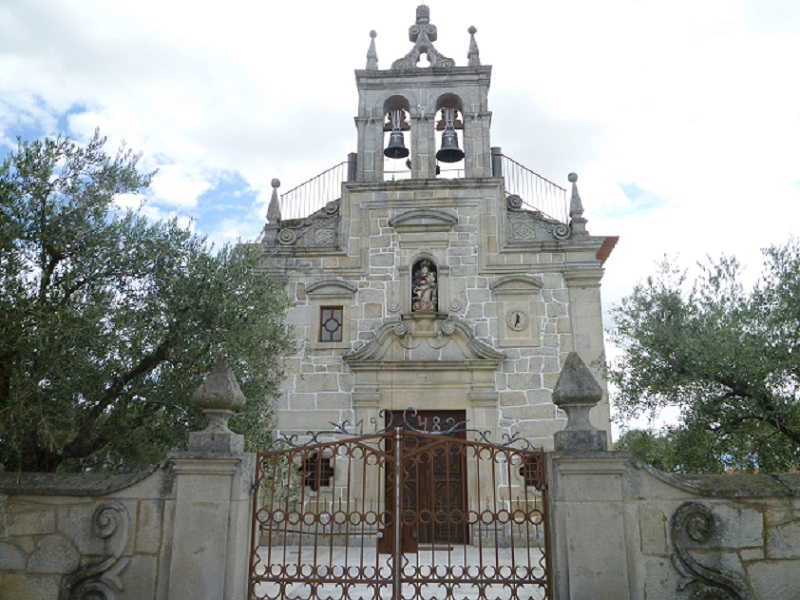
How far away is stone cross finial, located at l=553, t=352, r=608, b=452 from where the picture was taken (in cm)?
564

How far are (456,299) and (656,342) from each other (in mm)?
4855

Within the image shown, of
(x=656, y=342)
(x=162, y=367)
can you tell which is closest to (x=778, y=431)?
(x=656, y=342)

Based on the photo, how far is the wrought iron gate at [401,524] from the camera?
563 centimetres

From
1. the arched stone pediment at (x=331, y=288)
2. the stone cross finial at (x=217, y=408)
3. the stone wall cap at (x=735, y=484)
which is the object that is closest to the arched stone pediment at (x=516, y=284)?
the arched stone pediment at (x=331, y=288)

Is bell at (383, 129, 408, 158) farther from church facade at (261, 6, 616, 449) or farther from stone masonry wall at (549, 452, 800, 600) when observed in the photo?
stone masonry wall at (549, 452, 800, 600)

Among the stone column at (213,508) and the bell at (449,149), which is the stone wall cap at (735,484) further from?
the bell at (449,149)


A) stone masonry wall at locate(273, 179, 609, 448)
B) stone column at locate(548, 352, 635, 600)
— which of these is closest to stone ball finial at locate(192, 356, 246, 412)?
stone column at locate(548, 352, 635, 600)

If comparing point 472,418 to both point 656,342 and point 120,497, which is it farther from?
point 120,497

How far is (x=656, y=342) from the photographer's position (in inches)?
326

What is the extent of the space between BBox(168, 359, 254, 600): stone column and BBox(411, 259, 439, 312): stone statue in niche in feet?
23.0

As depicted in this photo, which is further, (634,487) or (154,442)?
(154,442)

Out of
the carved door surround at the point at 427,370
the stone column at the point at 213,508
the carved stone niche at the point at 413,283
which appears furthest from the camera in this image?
the carved stone niche at the point at 413,283

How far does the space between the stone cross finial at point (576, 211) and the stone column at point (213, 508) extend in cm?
884

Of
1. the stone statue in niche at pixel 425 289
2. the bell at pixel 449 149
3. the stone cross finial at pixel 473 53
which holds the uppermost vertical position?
the stone cross finial at pixel 473 53
